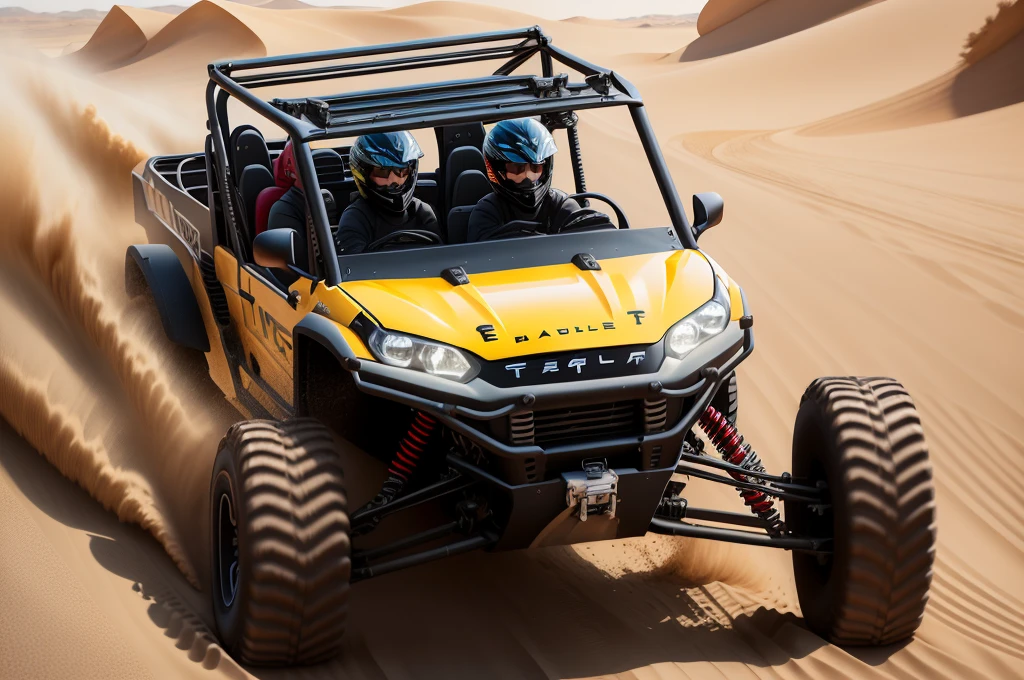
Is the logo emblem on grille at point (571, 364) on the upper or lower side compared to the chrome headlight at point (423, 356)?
lower

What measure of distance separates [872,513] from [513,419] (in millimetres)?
1406

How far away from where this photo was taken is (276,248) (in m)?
4.77

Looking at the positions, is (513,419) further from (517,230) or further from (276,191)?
(276,191)

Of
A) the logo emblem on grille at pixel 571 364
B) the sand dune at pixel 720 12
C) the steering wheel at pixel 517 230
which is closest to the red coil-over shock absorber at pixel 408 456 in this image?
the logo emblem on grille at pixel 571 364

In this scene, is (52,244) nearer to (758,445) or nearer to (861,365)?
(758,445)

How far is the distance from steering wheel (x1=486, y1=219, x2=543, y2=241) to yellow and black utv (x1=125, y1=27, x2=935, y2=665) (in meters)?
0.03

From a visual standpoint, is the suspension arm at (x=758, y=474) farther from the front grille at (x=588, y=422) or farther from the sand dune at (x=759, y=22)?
the sand dune at (x=759, y=22)

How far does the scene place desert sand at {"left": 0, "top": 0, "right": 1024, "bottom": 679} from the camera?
15.0ft

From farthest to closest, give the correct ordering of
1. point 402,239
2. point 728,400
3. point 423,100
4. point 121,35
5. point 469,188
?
point 121,35 < point 469,188 < point 728,400 < point 423,100 < point 402,239

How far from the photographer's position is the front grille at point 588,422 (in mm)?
4180

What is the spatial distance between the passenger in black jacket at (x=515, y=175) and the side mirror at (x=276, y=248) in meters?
1.02

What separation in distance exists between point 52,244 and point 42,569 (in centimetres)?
416

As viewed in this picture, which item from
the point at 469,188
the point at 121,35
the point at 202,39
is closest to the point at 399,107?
the point at 469,188

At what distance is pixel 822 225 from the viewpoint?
11789 millimetres
